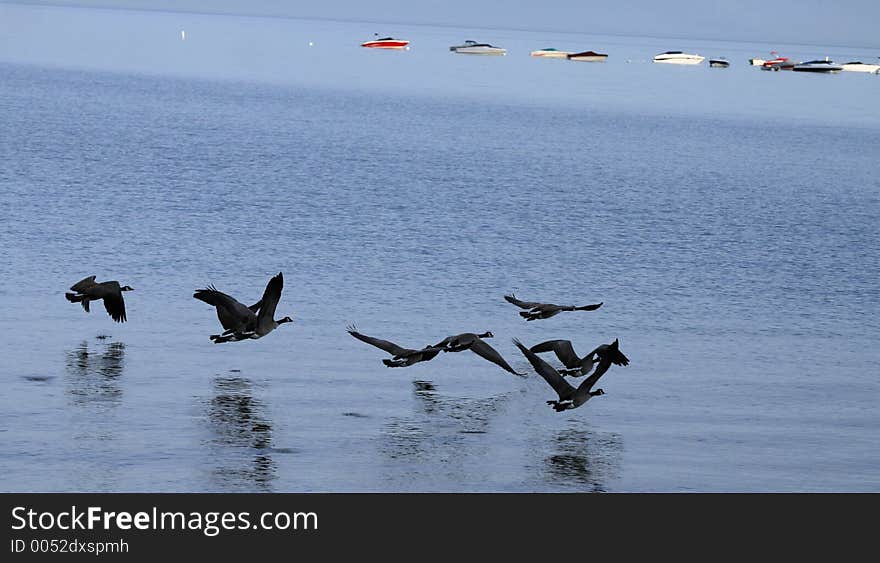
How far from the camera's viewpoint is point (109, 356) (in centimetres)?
2327

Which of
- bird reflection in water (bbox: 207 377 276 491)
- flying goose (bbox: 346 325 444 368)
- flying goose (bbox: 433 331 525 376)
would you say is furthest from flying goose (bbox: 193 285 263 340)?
flying goose (bbox: 433 331 525 376)

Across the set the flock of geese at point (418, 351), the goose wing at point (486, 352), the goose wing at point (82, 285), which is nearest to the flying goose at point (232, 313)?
the flock of geese at point (418, 351)

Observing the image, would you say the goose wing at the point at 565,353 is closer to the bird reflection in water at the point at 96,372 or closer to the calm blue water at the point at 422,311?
the calm blue water at the point at 422,311

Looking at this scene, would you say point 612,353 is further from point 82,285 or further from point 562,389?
point 82,285

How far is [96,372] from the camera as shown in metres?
22.2

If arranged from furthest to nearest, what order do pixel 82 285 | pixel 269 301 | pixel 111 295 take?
pixel 82 285 < pixel 111 295 < pixel 269 301

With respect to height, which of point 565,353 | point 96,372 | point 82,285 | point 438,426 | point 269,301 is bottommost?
point 438,426

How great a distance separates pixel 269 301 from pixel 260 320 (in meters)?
0.46

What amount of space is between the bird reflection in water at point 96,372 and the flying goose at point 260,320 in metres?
1.66

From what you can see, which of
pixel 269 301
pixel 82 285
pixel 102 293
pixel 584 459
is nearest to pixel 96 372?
pixel 102 293

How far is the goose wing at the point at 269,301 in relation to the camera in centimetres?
2083

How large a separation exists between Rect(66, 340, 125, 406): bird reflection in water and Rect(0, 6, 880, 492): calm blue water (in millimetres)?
70
